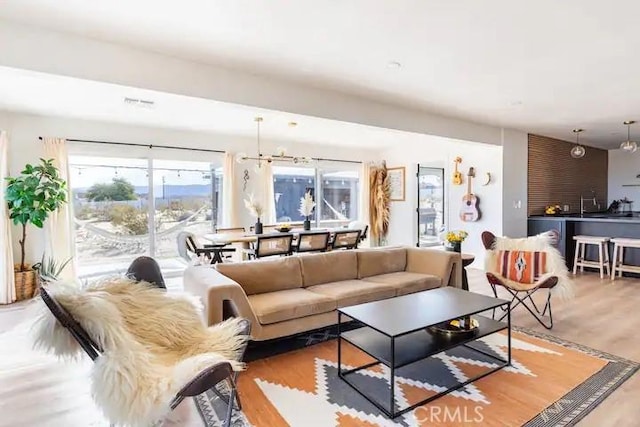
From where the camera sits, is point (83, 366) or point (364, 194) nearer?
point (83, 366)

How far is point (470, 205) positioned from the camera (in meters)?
6.52

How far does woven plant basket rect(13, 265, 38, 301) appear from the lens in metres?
4.56

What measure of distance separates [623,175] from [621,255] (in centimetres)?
402

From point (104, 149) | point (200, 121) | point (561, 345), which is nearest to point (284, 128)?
point (200, 121)

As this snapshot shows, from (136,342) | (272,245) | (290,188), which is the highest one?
(290,188)

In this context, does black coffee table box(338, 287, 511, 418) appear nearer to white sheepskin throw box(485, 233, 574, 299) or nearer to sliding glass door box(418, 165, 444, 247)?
white sheepskin throw box(485, 233, 574, 299)

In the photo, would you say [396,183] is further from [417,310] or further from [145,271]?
[145,271]

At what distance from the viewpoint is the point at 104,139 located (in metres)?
5.38

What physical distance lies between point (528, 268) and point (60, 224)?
614 centimetres

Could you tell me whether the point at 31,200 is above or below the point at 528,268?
above

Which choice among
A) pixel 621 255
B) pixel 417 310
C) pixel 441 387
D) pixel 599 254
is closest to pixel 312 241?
pixel 417 310

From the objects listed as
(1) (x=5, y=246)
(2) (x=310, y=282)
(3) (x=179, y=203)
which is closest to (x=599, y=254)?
(2) (x=310, y=282)

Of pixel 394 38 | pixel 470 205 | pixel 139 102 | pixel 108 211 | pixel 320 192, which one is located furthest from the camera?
pixel 320 192

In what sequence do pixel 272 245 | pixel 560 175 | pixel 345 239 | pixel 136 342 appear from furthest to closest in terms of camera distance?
pixel 560 175, pixel 345 239, pixel 272 245, pixel 136 342
